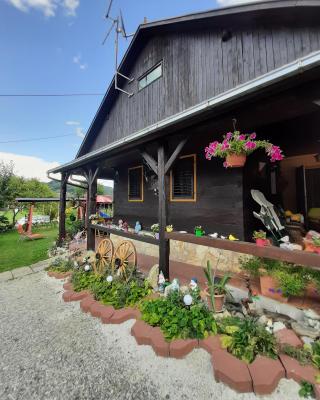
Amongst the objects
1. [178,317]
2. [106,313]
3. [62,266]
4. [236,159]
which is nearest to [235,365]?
[178,317]

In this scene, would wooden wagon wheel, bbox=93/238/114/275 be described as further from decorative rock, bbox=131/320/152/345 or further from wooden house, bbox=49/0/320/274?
decorative rock, bbox=131/320/152/345

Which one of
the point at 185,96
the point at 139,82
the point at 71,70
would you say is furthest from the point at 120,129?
the point at 71,70

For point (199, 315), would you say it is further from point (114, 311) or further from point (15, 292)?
point (15, 292)

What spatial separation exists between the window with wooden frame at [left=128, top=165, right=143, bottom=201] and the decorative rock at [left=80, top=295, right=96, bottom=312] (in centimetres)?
375

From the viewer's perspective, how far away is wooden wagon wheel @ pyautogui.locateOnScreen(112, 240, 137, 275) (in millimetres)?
3975

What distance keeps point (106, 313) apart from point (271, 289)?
7.73 feet

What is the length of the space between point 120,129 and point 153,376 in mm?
7818

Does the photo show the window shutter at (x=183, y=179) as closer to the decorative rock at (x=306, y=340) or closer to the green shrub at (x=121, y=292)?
the green shrub at (x=121, y=292)

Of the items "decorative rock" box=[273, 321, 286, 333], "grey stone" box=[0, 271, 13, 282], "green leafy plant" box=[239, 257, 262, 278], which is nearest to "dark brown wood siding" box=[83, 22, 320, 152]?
"green leafy plant" box=[239, 257, 262, 278]

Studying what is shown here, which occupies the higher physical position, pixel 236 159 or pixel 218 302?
pixel 236 159

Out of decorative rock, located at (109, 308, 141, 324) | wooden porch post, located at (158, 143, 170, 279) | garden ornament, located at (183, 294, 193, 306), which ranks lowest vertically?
decorative rock, located at (109, 308, 141, 324)

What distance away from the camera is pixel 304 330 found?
87.4 inches

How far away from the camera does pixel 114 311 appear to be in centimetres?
299

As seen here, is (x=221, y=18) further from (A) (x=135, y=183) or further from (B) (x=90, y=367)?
(B) (x=90, y=367)
